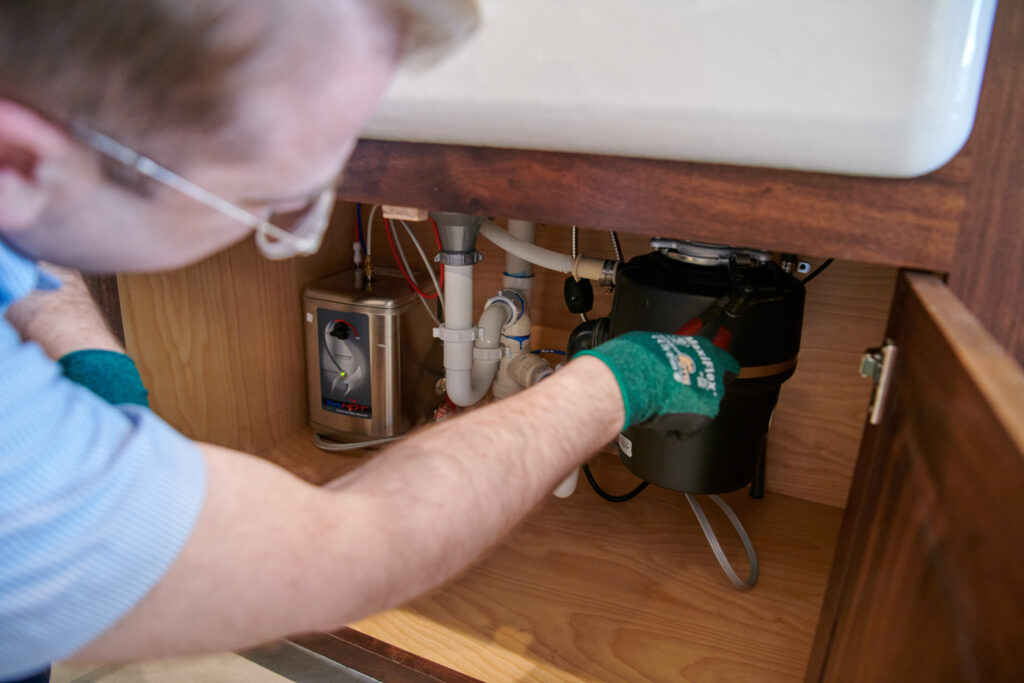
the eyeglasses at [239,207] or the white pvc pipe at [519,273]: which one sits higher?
the eyeglasses at [239,207]

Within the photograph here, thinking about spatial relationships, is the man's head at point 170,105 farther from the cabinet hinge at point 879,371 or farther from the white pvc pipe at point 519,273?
the white pvc pipe at point 519,273

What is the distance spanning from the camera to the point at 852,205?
45cm

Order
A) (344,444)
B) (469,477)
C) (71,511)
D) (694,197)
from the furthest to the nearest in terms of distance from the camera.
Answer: (344,444), (694,197), (469,477), (71,511)

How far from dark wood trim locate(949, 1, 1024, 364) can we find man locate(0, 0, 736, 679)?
34 centimetres

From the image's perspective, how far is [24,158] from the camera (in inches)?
10.7

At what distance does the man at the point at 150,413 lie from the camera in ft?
0.83

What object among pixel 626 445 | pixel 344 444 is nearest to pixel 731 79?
pixel 626 445

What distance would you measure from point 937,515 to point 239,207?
0.36 metres

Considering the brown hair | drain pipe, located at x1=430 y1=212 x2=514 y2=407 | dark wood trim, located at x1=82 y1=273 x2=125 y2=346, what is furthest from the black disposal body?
dark wood trim, located at x1=82 y1=273 x2=125 y2=346

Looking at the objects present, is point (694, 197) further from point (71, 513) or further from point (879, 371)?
point (71, 513)

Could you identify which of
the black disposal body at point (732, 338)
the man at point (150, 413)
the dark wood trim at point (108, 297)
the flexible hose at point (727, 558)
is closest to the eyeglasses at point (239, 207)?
the man at point (150, 413)

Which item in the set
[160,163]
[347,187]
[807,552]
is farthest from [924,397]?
[807,552]

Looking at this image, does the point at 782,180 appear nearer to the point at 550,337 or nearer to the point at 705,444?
the point at 705,444

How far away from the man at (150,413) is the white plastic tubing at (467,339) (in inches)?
22.6
